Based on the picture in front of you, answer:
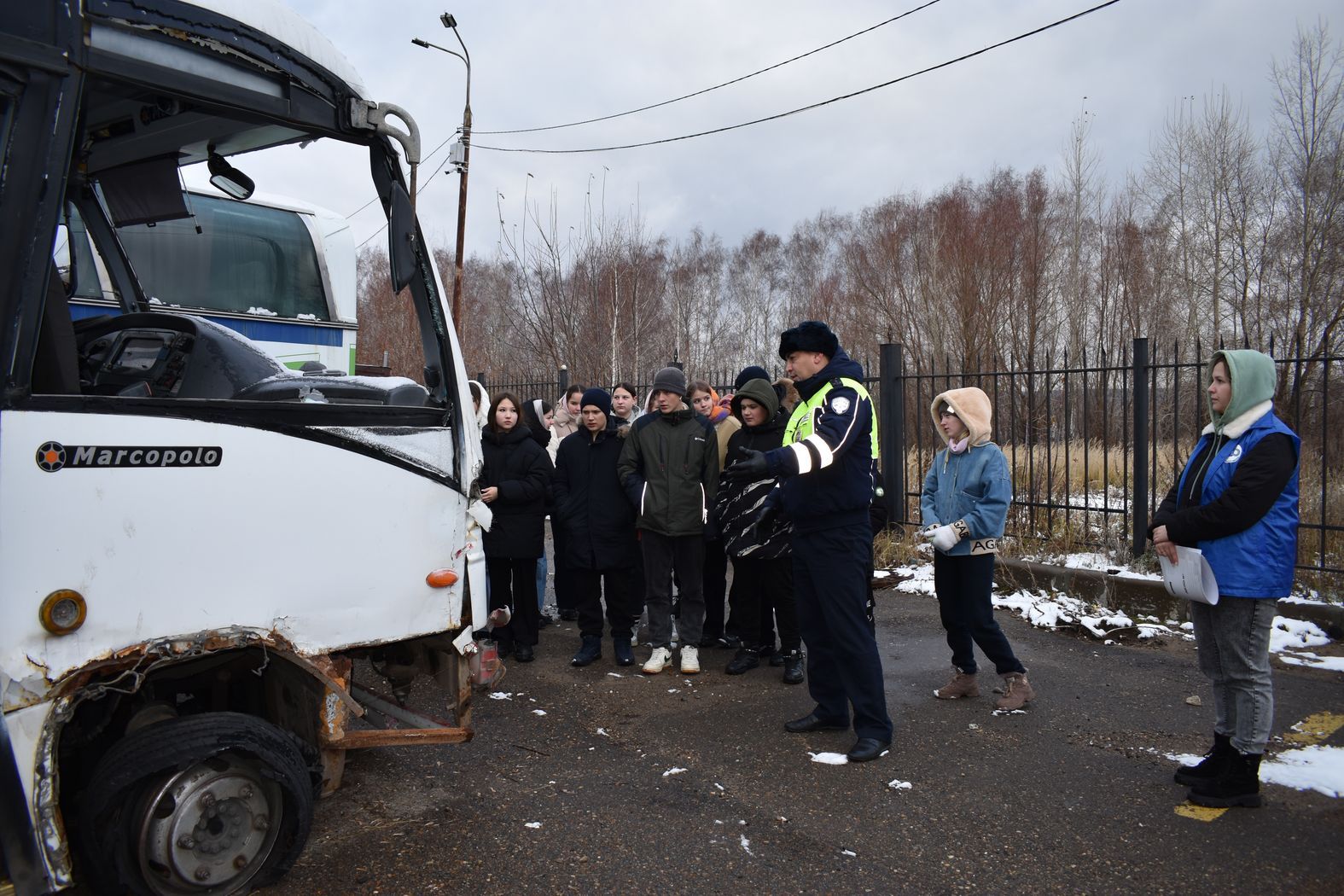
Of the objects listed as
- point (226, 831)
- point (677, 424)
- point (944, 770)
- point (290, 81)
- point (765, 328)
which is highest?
point (765, 328)

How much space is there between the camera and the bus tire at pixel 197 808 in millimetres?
2633

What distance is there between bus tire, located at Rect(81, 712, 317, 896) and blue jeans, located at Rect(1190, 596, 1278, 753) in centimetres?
355

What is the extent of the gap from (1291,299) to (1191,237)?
671cm

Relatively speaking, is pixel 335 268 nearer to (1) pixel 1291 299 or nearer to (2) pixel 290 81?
(2) pixel 290 81

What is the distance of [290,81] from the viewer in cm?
300

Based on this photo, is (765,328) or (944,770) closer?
(944,770)

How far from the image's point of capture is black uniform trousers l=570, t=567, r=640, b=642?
6.03 meters

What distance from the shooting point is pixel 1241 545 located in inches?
143

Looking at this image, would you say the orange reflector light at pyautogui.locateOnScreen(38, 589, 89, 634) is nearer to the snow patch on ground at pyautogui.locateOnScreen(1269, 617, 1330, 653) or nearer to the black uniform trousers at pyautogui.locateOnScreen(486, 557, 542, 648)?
the black uniform trousers at pyautogui.locateOnScreen(486, 557, 542, 648)

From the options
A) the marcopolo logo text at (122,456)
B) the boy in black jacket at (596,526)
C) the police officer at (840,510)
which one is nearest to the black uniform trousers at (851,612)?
the police officer at (840,510)

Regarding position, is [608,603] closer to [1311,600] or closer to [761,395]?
[761,395]

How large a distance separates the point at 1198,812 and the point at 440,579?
10.3ft

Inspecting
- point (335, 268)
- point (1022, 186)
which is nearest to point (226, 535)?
point (335, 268)

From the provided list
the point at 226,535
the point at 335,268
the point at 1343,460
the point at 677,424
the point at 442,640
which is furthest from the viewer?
the point at 335,268
